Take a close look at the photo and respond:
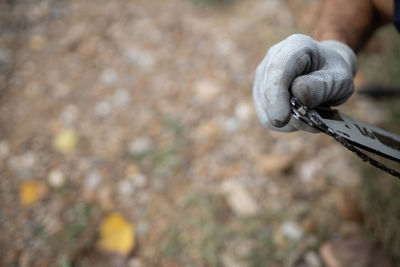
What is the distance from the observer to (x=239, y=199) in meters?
1.45

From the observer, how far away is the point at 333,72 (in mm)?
765

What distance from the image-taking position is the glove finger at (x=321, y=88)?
0.69 metres

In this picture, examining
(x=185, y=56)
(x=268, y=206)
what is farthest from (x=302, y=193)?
(x=185, y=56)

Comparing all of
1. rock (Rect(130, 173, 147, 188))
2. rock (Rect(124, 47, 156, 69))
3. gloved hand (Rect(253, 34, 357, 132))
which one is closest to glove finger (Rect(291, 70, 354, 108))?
gloved hand (Rect(253, 34, 357, 132))

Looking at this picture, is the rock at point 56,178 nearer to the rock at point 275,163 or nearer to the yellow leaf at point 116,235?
the yellow leaf at point 116,235

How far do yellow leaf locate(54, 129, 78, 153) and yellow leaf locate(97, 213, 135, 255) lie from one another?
1.60ft

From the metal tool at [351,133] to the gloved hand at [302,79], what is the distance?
27mm

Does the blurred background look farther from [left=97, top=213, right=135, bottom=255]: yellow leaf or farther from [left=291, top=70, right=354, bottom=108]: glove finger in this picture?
[left=291, top=70, right=354, bottom=108]: glove finger

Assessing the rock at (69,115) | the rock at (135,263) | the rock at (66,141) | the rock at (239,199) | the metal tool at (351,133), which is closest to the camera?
the metal tool at (351,133)

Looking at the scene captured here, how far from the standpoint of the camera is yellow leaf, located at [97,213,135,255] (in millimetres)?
1343

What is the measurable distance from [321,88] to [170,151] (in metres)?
1.03

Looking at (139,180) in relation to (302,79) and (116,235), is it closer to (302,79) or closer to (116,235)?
(116,235)

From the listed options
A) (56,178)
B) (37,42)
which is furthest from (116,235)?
(37,42)

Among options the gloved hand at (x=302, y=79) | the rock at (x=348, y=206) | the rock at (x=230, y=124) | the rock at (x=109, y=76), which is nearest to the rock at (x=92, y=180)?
the rock at (x=109, y=76)
